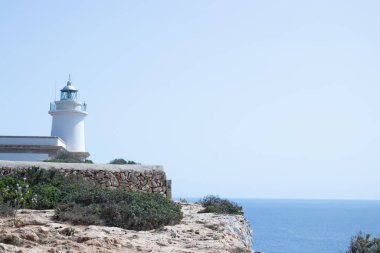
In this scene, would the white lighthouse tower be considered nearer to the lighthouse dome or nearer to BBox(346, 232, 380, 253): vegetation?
the lighthouse dome

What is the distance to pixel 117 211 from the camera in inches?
458

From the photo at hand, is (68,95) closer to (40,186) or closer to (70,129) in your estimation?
(70,129)

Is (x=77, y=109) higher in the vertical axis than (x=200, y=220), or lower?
higher

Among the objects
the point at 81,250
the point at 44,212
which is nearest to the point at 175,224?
the point at 44,212

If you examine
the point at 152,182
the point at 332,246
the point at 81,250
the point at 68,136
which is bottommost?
the point at 332,246

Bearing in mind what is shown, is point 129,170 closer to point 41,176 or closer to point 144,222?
point 41,176

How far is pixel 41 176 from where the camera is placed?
16.4 meters

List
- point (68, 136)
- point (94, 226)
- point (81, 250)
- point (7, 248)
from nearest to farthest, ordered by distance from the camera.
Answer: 1. point (7, 248)
2. point (81, 250)
3. point (94, 226)
4. point (68, 136)

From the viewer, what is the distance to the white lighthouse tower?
40719 mm

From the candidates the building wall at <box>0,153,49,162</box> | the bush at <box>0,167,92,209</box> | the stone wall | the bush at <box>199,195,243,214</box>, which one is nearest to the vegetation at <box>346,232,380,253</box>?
the bush at <box>199,195,243,214</box>

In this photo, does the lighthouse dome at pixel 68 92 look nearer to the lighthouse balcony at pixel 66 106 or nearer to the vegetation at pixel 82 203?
the lighthouse balcony at pixel 66 106

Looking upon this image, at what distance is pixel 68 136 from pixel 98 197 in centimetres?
2838

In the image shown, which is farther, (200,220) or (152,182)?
(152,182)

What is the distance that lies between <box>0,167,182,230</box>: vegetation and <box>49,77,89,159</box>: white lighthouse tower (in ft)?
79.8
